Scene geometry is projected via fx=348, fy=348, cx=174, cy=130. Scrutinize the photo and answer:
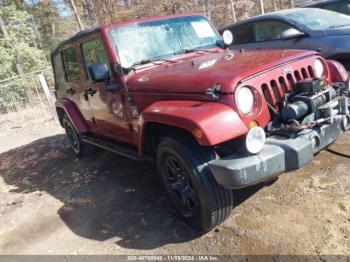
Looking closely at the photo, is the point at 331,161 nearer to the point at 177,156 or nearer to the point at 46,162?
the point at 177,156

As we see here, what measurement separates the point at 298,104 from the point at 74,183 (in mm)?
3518

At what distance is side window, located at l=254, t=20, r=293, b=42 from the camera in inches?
246

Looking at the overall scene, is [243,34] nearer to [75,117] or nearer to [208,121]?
[75,117]

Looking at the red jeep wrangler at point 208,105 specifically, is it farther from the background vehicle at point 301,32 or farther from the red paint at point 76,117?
the background vehicle at point 301,32

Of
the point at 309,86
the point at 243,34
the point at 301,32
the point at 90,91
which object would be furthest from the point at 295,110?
the point at 243,34

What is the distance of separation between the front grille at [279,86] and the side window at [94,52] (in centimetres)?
196

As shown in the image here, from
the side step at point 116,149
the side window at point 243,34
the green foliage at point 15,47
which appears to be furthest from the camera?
the green foliage at point 15,47

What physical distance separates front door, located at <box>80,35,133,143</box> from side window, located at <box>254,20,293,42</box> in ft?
11.4

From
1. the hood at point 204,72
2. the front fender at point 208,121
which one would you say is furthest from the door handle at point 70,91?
the front fender at point 208,121

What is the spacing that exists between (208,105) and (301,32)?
3837mm

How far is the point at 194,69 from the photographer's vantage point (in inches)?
132

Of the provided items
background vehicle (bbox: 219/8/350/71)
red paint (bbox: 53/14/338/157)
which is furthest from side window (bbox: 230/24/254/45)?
red paint (bbox: 53/14/338/157)

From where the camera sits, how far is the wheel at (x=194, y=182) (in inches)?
111

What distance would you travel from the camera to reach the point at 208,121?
8.47 ft
